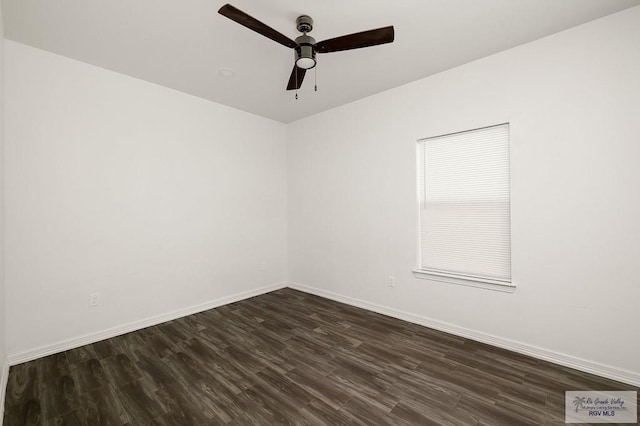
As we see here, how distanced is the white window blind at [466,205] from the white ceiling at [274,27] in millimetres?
850

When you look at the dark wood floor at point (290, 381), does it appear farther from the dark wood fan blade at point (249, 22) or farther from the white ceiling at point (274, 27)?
the white ceiling at point (274, 27)

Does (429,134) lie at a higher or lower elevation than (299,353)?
higher

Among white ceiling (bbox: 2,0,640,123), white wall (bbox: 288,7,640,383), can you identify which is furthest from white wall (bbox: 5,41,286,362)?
white wall (bbox: 288,7,640,383)

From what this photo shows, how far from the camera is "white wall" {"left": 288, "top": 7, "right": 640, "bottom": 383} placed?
212 cm

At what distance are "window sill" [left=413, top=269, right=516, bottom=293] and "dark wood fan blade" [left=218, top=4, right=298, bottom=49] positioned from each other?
266cm

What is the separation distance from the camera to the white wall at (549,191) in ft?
6.95

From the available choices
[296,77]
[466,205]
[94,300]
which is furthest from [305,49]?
[94,300]

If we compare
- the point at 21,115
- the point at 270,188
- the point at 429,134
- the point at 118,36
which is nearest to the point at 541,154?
the point at 429,134

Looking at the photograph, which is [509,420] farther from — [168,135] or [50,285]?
[168,135]

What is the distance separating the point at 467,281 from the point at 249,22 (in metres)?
3.00

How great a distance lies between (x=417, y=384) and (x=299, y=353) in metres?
1.06

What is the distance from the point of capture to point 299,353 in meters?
2.58

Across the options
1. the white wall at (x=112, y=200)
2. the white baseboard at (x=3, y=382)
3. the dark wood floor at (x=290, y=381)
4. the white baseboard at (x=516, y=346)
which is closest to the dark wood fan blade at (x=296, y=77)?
the white wall at (x=112, y=200)

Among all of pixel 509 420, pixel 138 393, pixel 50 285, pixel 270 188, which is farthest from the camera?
pixel 270 188
